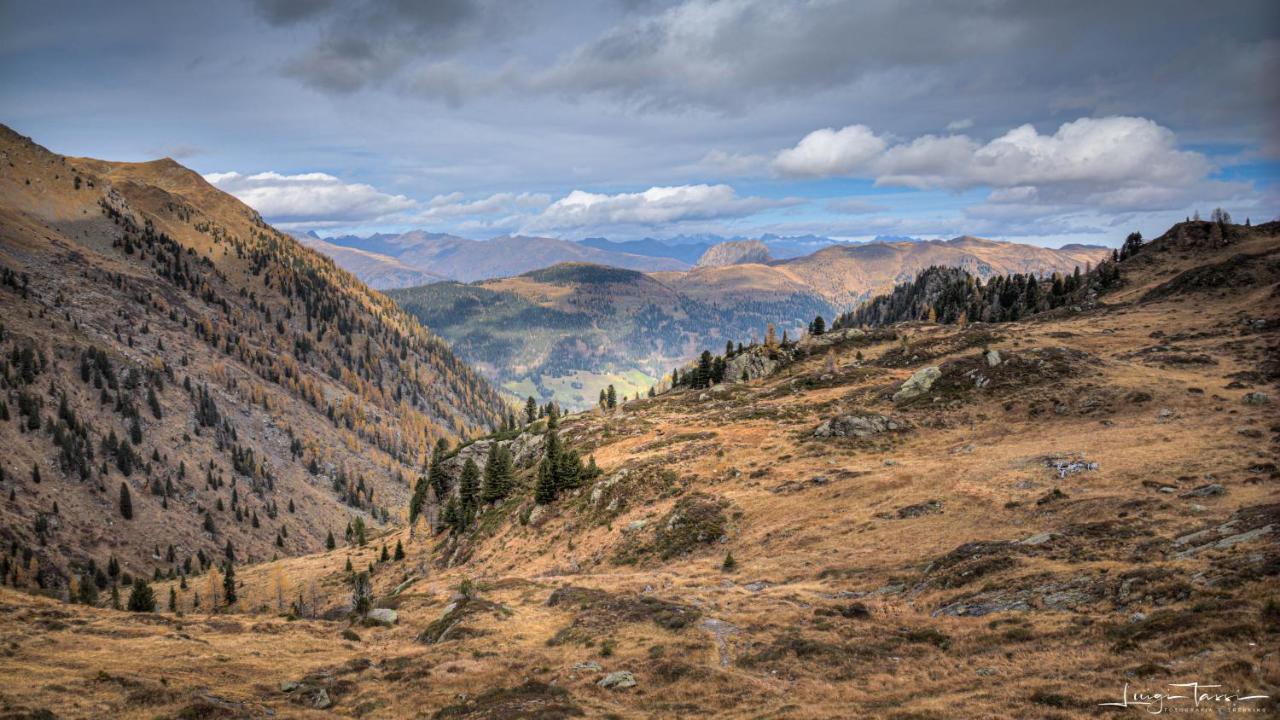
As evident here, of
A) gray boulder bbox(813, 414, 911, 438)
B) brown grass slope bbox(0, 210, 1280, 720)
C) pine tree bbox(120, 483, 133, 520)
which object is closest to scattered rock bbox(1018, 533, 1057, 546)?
brown grass slope bbox(0, 210, 1280, 720)

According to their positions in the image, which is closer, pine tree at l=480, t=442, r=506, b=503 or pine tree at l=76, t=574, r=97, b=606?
pine tree at l=480, t=442, r=506, b=503

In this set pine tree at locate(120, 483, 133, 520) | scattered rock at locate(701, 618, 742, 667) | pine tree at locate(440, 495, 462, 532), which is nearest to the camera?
scattered rock at locate(701, 618, 742, 667)

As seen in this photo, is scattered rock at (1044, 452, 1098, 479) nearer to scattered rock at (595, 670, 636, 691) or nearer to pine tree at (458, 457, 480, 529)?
scattered rock at (595, 670, 636, 691)

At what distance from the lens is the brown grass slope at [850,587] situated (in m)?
25.5

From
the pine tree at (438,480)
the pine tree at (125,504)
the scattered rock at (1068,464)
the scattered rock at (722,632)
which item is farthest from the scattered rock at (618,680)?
the pine tree at (125,504)

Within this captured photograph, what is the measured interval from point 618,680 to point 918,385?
73829 millimetres

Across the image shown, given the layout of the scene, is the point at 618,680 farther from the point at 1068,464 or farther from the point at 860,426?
the point at 860,426

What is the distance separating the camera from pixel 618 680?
105ft

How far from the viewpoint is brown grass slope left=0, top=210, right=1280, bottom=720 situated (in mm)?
25516

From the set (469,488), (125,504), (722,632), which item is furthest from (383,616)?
(125,504)

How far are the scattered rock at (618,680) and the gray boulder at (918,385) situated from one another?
230ft

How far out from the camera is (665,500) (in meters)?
73.1

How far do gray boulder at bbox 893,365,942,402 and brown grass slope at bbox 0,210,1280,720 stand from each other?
1.65 meters

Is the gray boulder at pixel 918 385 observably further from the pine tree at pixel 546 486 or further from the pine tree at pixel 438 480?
the pine tree at pixel 438 480
